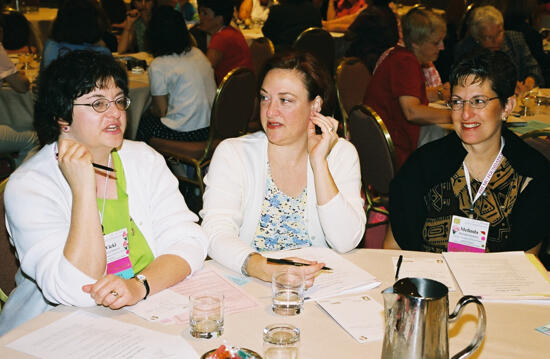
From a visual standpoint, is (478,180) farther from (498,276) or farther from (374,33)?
(374,33)

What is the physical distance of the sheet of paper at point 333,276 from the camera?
6.11 feet

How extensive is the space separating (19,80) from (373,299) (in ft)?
12.4

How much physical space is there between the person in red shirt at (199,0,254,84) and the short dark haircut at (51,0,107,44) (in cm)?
117

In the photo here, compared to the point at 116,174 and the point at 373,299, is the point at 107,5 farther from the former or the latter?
the point at 373,299

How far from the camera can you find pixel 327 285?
6.22 feet

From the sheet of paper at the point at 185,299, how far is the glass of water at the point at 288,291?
7 cm

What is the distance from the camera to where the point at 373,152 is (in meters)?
3.33

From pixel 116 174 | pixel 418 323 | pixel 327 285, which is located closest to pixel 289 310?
pixel 327 285

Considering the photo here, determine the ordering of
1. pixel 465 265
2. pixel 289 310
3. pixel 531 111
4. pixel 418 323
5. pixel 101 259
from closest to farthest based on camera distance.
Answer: pixel 418 323 → pixel 289 310 → pixel 101 259 → pixel 465 265 → pixel 531 111

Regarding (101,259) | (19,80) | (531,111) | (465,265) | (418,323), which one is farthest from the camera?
(19,80)

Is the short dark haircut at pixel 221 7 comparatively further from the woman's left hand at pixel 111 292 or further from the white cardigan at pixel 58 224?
the woman's left hand at pixel 111 292

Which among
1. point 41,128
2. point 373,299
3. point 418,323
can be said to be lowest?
point 373,299

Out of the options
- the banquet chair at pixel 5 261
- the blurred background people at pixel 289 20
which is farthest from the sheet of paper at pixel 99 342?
the blurred background people at pixel 289 20

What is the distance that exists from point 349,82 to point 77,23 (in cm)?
205
